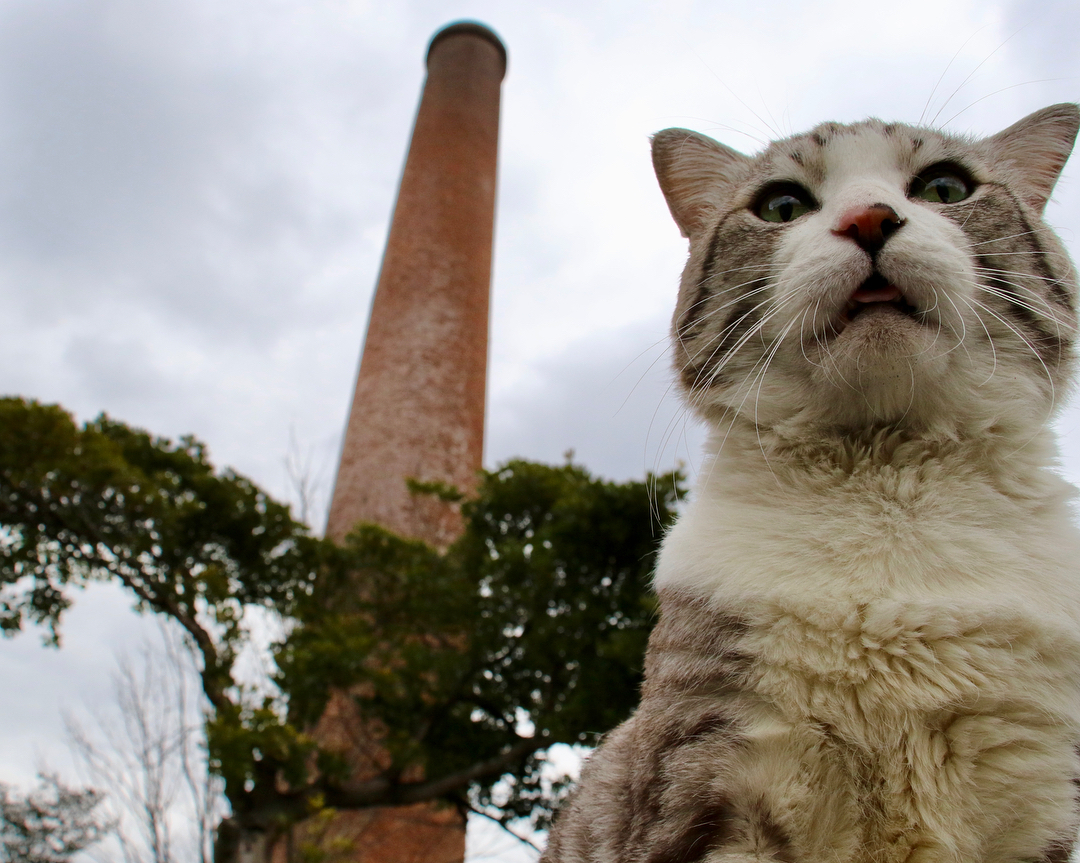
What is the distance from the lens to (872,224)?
160cm

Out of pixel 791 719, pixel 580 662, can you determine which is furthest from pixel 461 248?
pixel 791 719

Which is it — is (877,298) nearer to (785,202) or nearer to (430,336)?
(785,202)

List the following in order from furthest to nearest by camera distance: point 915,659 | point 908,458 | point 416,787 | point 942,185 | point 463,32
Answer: point 463,32 < point 416,787 < point 942,185 < point 908,458 < point 915,659

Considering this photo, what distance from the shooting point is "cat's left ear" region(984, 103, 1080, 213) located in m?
2.26

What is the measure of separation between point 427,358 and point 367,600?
18.9ft

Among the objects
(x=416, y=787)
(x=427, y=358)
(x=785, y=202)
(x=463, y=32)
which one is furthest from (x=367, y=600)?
(x=463, y=32)

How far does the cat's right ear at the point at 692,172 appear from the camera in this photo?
2.45 metres

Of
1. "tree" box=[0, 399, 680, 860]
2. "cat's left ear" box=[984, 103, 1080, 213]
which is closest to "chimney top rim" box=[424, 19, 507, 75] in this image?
"tree" box=[0, 399, 680, 860]

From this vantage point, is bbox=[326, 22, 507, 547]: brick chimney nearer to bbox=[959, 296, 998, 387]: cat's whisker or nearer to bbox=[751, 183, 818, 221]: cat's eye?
bbox=[751, 183, 818, 221]: cat's eye

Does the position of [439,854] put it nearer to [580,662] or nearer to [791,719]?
[580,662]

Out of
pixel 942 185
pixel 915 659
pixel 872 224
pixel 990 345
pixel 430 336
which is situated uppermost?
pixel 430 336

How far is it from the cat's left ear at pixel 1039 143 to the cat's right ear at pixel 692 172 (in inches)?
31.0

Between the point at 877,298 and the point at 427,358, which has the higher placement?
the point at 427,358

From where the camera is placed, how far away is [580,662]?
19.7 feet
